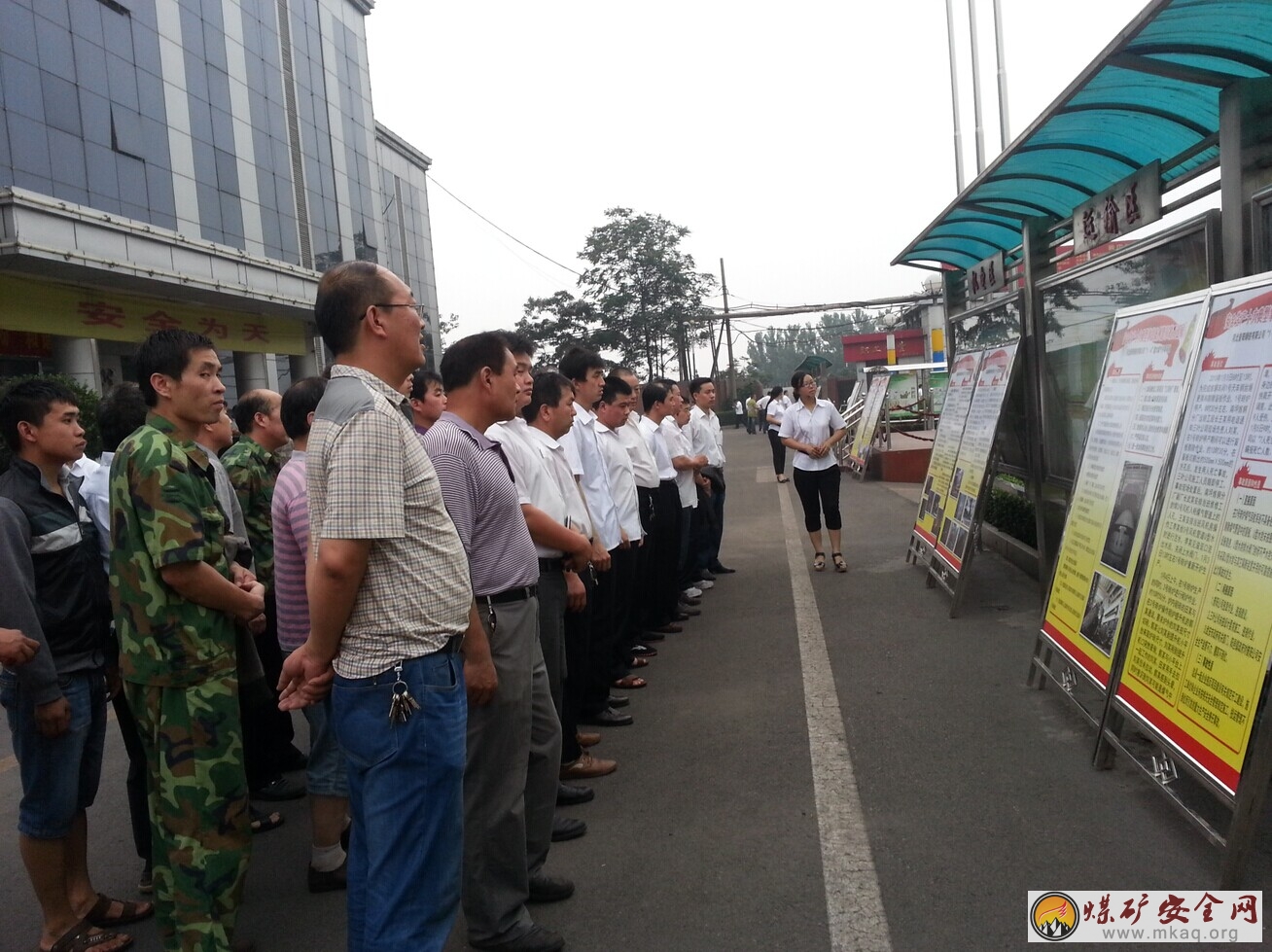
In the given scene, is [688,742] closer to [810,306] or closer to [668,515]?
[668,515]

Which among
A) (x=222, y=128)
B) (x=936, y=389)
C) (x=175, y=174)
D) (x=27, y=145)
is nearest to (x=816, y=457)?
(x=27, y=145)

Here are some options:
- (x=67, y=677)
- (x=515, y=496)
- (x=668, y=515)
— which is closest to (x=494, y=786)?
(x=515, y=496)

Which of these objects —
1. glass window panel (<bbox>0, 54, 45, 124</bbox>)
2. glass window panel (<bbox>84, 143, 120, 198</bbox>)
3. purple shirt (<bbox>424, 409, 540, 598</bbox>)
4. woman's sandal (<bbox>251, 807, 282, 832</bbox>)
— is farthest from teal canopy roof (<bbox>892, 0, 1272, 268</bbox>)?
glass window panel (<bbox>84, 143, 120, 198</bbox>)

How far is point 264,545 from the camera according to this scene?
13.9 ft

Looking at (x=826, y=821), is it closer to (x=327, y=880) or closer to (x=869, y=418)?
(x=327, y=880)

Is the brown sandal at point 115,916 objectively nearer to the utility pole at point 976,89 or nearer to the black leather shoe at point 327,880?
the black leather shoe at point 327,880

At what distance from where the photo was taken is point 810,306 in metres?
46.4

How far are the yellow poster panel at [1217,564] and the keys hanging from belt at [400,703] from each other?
238 cm

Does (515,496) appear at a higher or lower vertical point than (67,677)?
higher

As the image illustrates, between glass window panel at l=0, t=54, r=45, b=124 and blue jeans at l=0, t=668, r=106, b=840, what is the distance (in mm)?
16017

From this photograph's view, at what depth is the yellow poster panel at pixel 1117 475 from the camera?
375 cm

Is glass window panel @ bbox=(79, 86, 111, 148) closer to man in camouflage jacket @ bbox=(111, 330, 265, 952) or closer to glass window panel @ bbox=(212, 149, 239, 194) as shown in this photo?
glass window panel @ bbox=(212, 149, 239, 194)

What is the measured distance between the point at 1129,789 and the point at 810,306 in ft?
145

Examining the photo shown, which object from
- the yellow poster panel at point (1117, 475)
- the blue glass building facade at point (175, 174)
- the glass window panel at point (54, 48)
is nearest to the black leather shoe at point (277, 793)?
the yellow poster panel at point (1117, 475)
